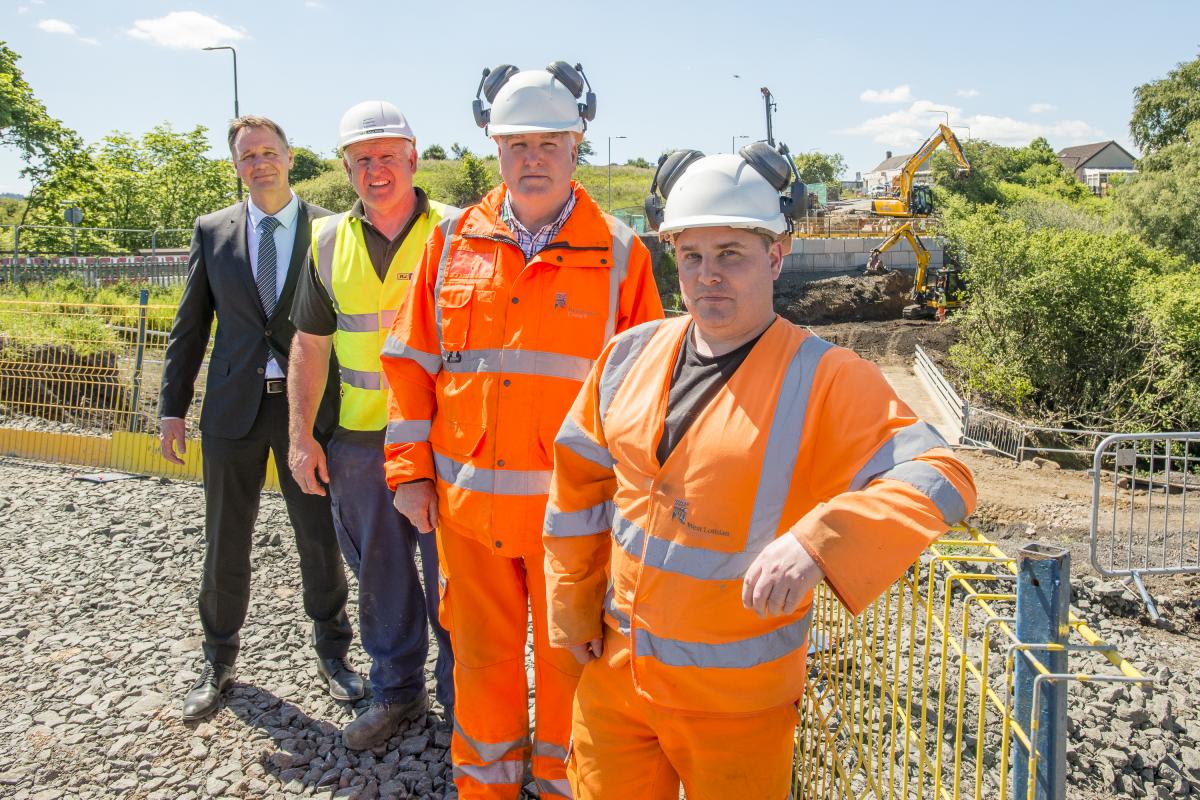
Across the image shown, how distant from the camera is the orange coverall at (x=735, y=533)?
5.88 ft

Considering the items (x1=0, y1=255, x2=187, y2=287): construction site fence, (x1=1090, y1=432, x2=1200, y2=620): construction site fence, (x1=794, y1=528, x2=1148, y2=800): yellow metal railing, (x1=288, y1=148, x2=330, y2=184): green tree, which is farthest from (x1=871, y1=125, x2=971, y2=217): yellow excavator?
(x1=288, y1=148, x2=330, y2=184): green tree

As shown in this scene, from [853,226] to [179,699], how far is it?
4437 cm

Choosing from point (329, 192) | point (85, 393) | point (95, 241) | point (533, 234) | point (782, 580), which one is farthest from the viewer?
point (329, 192)

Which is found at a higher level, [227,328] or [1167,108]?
[1167,108]

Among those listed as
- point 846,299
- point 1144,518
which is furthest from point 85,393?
point 846,299

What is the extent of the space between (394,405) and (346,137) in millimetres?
1155

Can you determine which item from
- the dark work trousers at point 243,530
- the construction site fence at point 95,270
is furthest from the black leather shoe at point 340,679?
the construction site fence at point 95,270

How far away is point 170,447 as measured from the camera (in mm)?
4152

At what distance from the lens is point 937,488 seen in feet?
5.86

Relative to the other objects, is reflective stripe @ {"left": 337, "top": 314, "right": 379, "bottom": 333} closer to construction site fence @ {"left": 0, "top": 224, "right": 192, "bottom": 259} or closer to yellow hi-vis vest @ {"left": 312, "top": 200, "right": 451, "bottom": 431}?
yellow hi-vis vest @ {"left": 312, "top": 200, "right": 451, "bottom": 431}

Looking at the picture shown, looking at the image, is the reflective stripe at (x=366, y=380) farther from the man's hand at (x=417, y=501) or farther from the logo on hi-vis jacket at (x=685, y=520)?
the logo on hi-vis jacket at (x=685, y=520)

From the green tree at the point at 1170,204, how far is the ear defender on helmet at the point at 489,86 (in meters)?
38.1

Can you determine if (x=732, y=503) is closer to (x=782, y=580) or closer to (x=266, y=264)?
(x=782, y=580)

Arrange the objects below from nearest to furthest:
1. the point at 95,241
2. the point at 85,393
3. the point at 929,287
A: the point at 85,393 → the point at 95,241 → the point at 929,287
